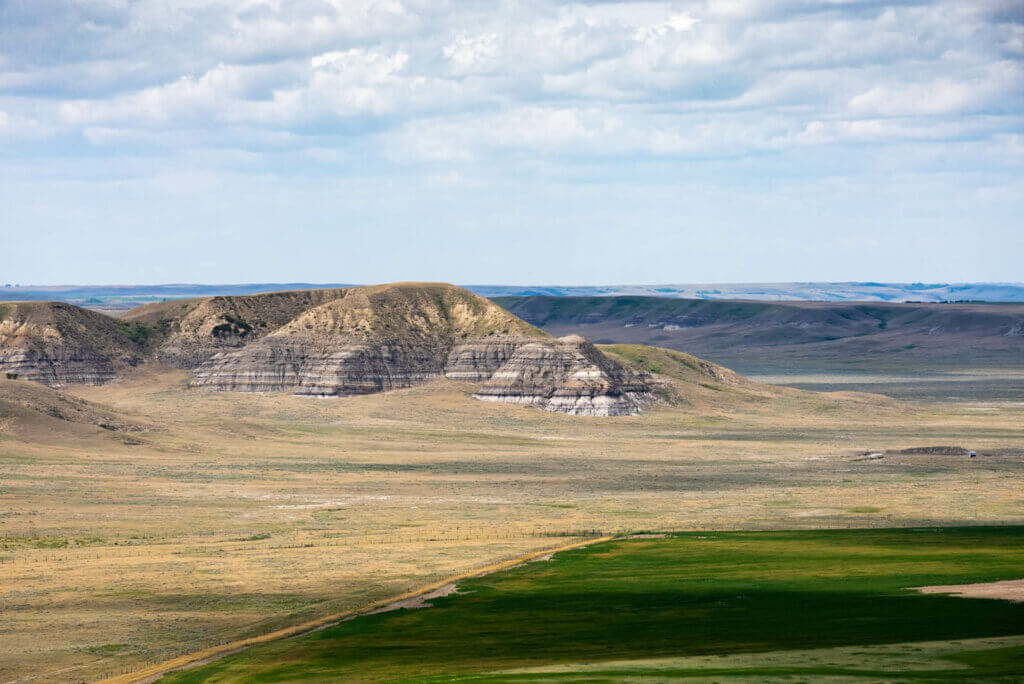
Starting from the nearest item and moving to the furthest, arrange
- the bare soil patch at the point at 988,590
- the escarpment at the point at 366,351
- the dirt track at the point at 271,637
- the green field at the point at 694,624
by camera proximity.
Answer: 1. the green field at the point at 694,624
2. the dirt track at the point at 271,637
3. the bare soil patch at the point at 988,590
4. the escarpment at the point at 366,351

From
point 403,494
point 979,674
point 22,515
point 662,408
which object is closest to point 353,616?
point 979,674

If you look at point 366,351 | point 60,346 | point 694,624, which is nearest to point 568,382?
point 366,351

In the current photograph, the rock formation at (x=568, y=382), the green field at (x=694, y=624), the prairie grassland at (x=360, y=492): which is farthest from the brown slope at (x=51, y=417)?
the green field at (x=694, y=624)

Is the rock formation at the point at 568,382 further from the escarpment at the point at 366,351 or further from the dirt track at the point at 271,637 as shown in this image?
the dirt track at the point at 271,637

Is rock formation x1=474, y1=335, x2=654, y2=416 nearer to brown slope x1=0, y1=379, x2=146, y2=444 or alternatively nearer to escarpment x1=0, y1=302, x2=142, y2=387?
brown slope x1=0, y1=379, x2=146, y2=444

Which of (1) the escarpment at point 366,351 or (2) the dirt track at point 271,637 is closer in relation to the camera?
(2) the dirt track at point 271,637

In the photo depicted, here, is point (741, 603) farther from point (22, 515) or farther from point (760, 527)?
point (22, 515)
